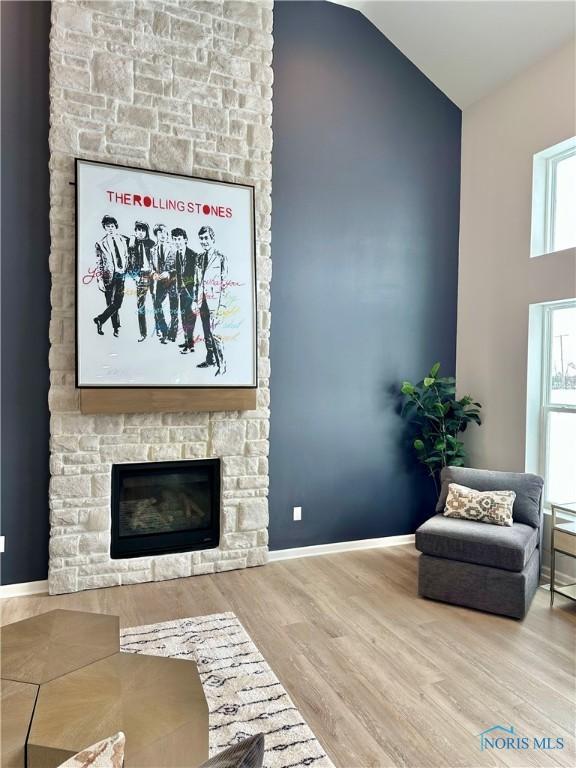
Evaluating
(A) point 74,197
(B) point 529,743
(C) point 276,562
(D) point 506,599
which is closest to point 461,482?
(D) point 506,599

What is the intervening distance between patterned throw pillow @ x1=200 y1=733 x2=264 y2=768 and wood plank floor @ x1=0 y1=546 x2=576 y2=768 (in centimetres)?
136

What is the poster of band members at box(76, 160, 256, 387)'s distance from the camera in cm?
347

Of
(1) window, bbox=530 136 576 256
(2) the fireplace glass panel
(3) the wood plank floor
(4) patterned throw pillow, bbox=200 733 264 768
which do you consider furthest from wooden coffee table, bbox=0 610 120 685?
(1) window, bbox=530 136 576 256

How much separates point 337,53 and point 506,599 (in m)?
4.20

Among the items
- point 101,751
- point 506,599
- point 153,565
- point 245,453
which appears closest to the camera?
point 101,751

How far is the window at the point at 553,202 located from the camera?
3.98 m

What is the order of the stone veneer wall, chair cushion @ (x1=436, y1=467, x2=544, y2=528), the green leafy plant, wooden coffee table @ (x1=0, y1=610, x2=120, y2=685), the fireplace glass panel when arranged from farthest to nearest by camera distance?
the green leafy plant
the fireplace glass panel
chair cushion @ (x1=436, y1=467, x2=544, y2=528)
the stone veneer wall
wooden coffee table @ (x1=0, y1=610, x2=120, y2=685)

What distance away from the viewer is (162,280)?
367 centimetres

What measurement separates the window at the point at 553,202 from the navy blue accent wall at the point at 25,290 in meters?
3.50

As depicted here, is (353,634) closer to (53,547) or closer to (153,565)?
(153,565)

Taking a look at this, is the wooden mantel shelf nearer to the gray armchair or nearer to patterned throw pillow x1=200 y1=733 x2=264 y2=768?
the gray armchair

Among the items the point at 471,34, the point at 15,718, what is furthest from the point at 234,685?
the point at 471,34

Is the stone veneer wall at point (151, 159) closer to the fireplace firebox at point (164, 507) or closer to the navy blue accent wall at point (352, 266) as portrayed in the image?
the fireplace firebox at point (164, 507)

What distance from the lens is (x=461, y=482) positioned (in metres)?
3.89
